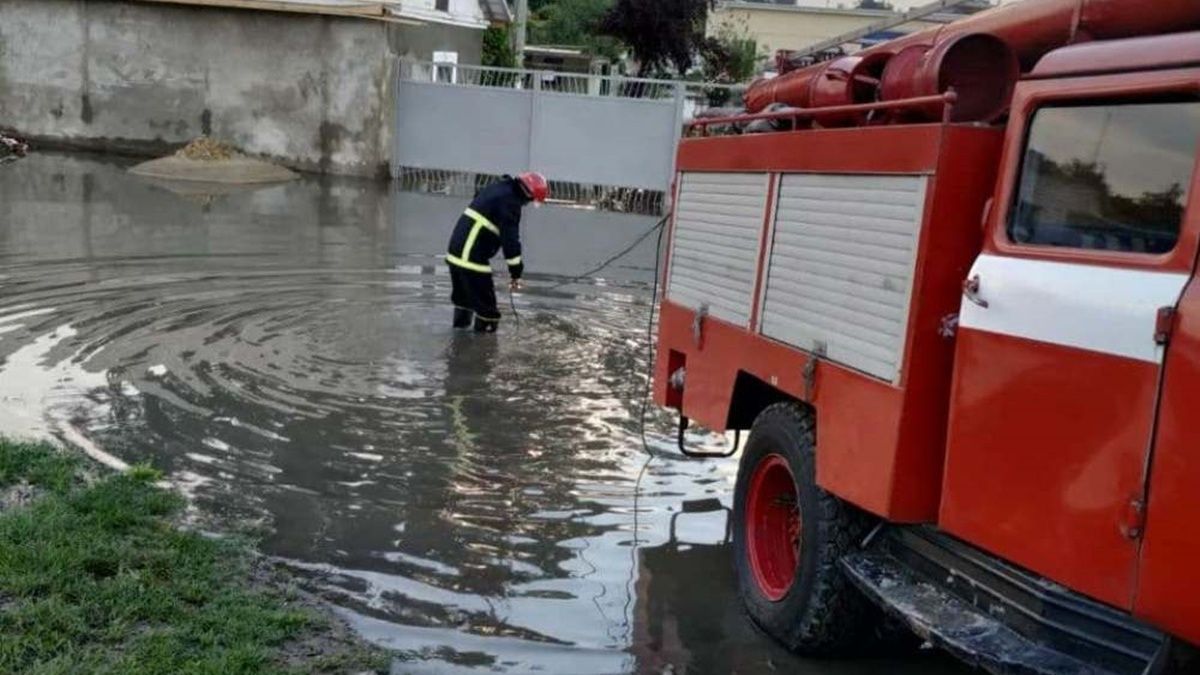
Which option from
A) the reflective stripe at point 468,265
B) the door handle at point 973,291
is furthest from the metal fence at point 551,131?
the door handle at point 973,291

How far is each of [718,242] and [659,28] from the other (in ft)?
90.3

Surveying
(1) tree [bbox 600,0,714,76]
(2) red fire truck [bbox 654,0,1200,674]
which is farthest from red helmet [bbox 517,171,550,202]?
(1) tree [bbox 600,0,714,76]

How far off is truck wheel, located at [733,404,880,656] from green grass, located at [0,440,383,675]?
170 cm

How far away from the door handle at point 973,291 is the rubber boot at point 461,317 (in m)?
7.90

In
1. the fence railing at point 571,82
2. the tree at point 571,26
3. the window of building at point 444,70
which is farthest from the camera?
the tree at point 571,26

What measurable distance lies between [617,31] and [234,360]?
82.3 feet

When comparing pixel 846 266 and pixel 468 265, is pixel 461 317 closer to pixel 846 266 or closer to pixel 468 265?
pixel 468 265

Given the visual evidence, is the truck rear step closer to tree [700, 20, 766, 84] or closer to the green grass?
the green grass

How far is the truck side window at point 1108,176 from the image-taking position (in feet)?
11.1

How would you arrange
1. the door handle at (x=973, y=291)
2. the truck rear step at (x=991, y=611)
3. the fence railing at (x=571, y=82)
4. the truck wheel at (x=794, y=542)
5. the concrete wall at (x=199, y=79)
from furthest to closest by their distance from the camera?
the concrete wall at (x=199, y=79), the fence railing at (x=571, y=82), the truck wheel at (x=794, y=542), the door handle at (x=973, y=291), the truck rear step at (x=991, y=611)

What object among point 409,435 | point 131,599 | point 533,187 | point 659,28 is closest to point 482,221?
point 533,187

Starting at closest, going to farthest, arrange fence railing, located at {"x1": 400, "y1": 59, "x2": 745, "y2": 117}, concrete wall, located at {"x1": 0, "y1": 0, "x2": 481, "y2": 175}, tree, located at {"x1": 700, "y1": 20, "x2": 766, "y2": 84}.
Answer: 1. fence railing, located at {"x1": 400, "y1": 59, "x2": 745, "y2": 117}
2. concrete wall, located at {"x1": 0, "y1": 0, "x2": 481, "y2": 175}
3. tree, located at {"x1": 700, "y1": 20, "x2": 766, "y2": 84}

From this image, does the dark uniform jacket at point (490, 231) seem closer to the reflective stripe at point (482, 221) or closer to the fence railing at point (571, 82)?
the reflective stripe at point (482, 221)

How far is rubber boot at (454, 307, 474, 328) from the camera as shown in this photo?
1152 cm
